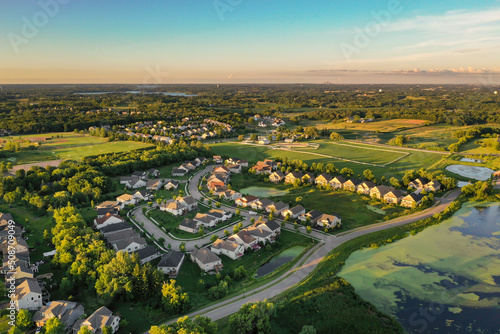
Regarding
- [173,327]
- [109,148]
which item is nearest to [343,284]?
[173,327]

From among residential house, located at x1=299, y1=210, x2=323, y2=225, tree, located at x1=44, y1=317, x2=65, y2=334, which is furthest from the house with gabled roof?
residential house, located at x1=299, y1=210, x2=323, y2=225

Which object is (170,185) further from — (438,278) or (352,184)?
(438,278)

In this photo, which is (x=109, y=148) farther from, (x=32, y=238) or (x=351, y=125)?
(x=351, y=125)

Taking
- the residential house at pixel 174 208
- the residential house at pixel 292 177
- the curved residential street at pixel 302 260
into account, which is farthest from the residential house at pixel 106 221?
the residential house at pixel 292 177

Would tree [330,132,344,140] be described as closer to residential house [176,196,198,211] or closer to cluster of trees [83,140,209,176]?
cluster of trees [83,140,209,176]

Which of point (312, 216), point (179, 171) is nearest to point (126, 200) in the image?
point (179, 171)

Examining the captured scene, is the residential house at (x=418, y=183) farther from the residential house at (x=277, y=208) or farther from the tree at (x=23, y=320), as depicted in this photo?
the tree at (x=23, y=320)
